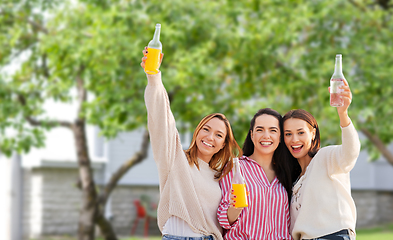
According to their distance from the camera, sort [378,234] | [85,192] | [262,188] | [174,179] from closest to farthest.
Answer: [174,179] < [262,188] < [85,192] < [378,234]

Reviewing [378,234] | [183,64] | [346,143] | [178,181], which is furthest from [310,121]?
[378,234]

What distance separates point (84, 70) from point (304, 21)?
3.74m

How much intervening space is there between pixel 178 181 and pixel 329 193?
94cm

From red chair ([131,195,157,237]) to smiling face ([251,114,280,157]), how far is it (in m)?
10.9

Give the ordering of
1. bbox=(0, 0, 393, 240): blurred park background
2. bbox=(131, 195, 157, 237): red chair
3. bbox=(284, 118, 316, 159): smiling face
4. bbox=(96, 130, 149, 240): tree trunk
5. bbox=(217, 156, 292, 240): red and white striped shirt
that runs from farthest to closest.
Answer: bbox=(131, 195, 157, 237): red chair → bbox=(96, 130, 149, 240): tree trunk → bbox=(0, 0, 393, 240): blurred park background → bbox=(284, 118, 316, 159): smiling face → bbox=(217, 156, 292, 240): red and white striped shirt

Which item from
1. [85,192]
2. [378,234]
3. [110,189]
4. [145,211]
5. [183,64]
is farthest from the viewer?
[378,234]

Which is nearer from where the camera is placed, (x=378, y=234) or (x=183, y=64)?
(x=183, y=64)

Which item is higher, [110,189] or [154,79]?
[154,79]

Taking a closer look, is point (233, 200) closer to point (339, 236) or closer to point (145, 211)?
point (339, 236)

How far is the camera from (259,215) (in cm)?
331

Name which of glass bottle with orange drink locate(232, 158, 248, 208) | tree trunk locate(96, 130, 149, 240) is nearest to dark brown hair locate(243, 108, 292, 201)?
glass bottle with orange drink locate(232, 158, 248, 208)

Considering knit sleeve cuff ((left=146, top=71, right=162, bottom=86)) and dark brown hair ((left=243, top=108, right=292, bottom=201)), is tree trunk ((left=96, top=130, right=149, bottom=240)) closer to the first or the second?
dark brown hair ((left=243, top=108, right=292, bottom=201))

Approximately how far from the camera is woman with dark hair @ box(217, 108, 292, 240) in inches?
129

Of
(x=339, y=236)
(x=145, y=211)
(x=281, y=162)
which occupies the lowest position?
(x=145, y=211)
